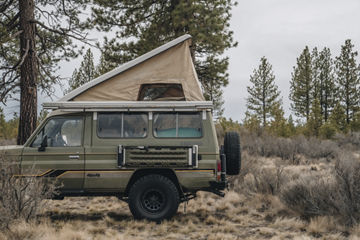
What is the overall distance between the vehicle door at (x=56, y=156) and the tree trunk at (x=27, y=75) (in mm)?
4620

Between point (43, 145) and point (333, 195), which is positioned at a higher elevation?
point (43, 145)

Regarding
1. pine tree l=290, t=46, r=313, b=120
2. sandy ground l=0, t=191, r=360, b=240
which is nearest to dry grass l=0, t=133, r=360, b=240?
sandy ground l=0, t=191, r=360, b=240

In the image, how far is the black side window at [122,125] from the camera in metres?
7.40

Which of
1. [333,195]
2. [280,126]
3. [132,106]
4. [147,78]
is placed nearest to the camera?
[333,195]

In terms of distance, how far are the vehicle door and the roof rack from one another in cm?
45

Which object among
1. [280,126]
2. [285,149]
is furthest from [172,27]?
[280,126]

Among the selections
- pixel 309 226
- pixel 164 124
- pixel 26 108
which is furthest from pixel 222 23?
pixel 309 226

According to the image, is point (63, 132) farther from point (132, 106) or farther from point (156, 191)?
point (156, 191)

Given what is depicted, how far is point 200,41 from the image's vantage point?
1694cm

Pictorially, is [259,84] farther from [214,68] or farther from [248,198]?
[248,198]

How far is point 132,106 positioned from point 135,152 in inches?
35.6

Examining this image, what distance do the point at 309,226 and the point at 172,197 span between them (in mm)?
2542

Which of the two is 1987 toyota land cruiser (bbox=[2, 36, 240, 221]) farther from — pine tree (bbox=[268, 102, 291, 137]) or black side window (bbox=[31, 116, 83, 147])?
pine tree (bbox=[268, 102, 291, 137])

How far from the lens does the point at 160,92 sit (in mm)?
9320
